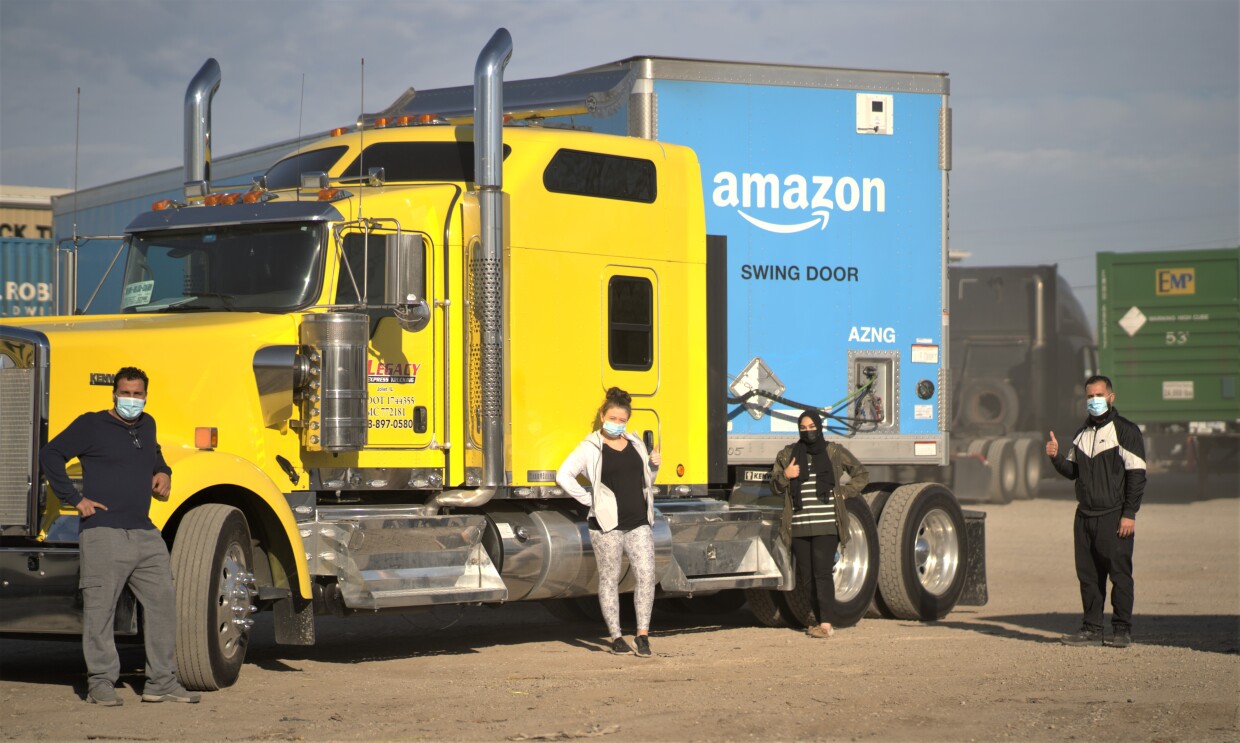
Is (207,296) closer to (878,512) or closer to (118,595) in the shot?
(118,595)


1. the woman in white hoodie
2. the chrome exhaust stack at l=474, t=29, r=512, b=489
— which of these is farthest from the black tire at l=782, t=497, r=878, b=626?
the chrome exhaust stack at l=474, t=29, r=512, b=489

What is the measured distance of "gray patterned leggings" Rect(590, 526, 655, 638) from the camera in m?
11.4

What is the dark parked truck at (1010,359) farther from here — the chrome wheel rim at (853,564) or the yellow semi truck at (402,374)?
the yellow semi truck at (402,374)

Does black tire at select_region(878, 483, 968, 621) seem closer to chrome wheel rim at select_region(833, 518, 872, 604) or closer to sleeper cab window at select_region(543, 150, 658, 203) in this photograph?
chrome wheel rim at select_region(833, 518, 872, 604)

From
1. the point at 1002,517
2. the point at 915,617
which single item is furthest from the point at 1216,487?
the point at 915,617

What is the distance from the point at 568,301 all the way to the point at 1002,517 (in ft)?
58.0

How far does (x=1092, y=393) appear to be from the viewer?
1222 centimetres

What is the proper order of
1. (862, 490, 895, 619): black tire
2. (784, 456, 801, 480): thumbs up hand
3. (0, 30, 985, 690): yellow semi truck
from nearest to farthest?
(0, 30, 985, 690): yellow semi truck < (784, 456, 801, 480): thumbs up hand < (862, 490, 895, 619): black tire

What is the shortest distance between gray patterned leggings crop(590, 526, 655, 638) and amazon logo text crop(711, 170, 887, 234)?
3.10 m

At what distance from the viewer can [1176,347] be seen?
2947 cm

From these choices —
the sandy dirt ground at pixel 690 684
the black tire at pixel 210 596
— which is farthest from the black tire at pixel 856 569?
the black tire at pixel 210 596

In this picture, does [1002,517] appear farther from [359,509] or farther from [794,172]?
[359,509]

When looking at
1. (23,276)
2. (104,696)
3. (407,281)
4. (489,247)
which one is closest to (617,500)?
(489,247)

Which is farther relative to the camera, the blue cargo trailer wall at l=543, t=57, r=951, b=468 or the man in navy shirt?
the blue cargo trailer wall at l=543, t=57, r=951, b=468
